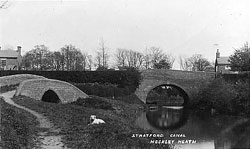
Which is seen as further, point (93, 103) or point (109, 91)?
point (109, 91)

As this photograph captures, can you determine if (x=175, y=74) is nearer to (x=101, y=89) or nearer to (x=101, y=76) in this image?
(x=101, y=76)

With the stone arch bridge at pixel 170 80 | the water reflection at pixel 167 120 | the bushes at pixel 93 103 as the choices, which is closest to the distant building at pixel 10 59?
the stone arch bridge at pixel 170 80

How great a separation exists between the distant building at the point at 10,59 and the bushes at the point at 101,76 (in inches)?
415

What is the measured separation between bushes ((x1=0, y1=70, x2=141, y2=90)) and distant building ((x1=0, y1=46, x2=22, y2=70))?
34.6ft

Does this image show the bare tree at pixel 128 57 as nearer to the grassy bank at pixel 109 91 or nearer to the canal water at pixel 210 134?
the grassy bank at pixel 109 91

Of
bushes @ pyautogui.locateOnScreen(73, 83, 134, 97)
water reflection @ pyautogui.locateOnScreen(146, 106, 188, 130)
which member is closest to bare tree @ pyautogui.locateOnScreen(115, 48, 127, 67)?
bushes @ pyautogui.locateOnScreen(73, 83, 134, 97)

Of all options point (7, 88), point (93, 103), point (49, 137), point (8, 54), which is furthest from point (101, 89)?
point (8, 54)

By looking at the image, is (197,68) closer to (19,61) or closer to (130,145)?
(19,61)

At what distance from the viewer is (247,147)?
337 centimetres

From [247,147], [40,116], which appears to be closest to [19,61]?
[40,116]

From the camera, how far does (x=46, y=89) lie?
17.9 m

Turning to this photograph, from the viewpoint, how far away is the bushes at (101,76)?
2612 centimetres

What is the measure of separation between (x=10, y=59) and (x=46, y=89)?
21.4 m

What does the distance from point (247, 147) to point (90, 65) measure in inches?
1531
